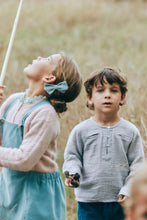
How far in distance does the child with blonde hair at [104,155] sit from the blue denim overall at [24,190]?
17 centimetres

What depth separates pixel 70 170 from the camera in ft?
8.53

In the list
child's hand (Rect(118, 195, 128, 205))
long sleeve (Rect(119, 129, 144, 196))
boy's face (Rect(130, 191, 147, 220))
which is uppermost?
long sleeve (Rect(119, 129, 144, 196))

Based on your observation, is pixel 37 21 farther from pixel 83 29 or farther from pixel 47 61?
pixel 47 61

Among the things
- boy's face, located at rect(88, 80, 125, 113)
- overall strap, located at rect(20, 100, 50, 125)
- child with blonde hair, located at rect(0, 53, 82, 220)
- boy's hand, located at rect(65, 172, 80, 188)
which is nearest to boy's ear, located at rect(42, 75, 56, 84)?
child with blonde hair, located at rect(0, 53, 82, 220)

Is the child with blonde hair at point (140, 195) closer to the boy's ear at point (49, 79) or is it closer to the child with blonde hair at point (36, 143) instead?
the child with blonde hair at point (36, 143)

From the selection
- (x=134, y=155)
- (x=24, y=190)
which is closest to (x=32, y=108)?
(x=24, y=190)

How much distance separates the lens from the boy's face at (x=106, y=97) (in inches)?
106

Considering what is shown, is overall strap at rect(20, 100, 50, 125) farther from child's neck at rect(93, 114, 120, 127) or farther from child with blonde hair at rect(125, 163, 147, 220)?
child with blonde hair at rect(125, 163, 147, 220)

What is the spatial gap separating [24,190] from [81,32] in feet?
37.5

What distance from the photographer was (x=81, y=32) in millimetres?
13547

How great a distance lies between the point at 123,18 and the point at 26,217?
13.7 metres

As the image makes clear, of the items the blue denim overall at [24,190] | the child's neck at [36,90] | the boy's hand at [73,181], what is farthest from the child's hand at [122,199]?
the child's neck at [36,90]

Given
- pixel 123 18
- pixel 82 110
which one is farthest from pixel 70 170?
pixel 123 18

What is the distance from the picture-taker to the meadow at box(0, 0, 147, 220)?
827 centimetres
